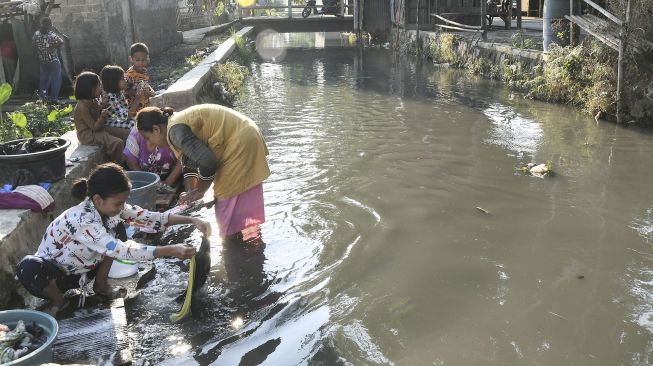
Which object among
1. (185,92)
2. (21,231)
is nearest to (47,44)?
(185,92)

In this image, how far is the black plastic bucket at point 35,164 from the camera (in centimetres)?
442

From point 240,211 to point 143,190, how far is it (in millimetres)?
878

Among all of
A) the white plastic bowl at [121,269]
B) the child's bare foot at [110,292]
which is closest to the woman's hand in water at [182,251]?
the child's bare foot at [110,292]

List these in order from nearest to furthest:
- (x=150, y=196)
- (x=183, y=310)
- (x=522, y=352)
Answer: (x=522, y=352) < (x=183, y=310) < (x=150, y=196)

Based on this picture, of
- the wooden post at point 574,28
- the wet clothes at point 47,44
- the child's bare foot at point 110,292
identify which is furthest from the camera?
the wooden post at point 574,28

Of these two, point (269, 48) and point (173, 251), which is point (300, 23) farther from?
point (173, 251)

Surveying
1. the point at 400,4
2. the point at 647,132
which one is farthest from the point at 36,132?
the point at 400,4

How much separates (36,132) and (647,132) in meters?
7.70

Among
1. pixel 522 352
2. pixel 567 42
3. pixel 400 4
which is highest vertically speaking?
pixel 400 4

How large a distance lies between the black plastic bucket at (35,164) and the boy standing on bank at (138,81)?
2041 mm

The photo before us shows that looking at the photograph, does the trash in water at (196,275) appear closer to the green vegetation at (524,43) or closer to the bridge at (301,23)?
the green vegetation at (524,43)

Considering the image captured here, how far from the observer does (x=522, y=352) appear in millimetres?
3357

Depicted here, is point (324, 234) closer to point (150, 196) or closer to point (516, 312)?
point (150, 196)

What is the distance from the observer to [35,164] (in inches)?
177
